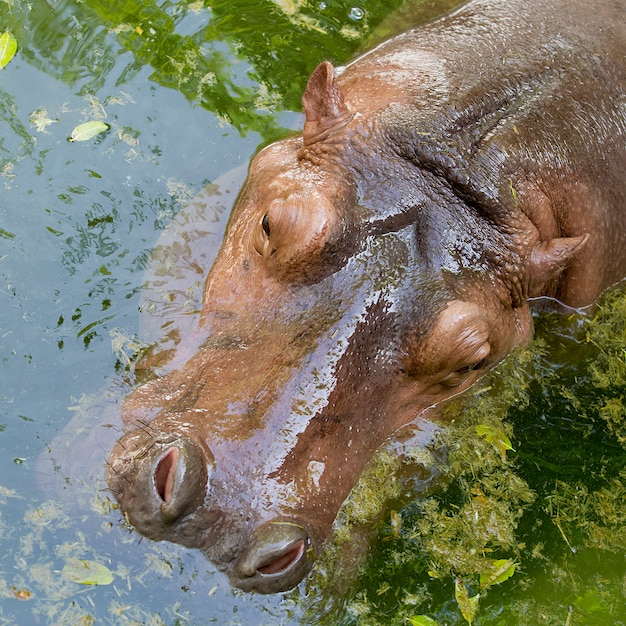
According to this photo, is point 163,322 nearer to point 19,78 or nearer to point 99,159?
point 99,159

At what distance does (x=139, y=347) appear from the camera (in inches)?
199

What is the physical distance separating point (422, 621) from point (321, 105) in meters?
3.12

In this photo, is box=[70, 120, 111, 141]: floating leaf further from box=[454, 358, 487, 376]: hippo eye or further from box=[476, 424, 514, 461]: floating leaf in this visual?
box=[476, 424, 514, 461]: floating leaf

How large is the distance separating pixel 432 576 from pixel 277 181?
102 inches

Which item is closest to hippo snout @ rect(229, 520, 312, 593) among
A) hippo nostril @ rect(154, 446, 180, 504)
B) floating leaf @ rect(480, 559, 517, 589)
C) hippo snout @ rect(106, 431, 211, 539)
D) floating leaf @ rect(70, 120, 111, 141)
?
hippo snout @ rect(106, 431, 211, 539)

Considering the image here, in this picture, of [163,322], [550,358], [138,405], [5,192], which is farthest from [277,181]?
[550,358]

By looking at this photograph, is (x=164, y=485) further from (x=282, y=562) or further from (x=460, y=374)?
(x=460, y=374)

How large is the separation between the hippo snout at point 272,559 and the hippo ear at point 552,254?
7.24 ft

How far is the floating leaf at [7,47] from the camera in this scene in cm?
626

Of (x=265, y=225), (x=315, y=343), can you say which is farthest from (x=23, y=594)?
(x=265, y=225)

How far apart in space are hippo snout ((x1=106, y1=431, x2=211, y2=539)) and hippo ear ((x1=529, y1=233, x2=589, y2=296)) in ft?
7.71

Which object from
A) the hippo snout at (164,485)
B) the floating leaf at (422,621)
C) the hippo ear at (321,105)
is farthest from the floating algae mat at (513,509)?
the hippo ear at (321,105)

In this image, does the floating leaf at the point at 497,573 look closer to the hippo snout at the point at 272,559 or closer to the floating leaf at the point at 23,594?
the hippo snout at the point at 272,559

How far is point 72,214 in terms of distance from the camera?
572cm
